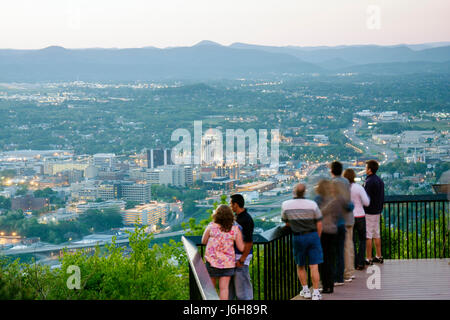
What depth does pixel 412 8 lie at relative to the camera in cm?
2219

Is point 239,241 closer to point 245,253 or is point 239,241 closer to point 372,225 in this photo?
point 245,253

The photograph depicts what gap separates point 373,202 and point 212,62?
51.2 metres

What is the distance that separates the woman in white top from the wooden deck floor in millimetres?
183

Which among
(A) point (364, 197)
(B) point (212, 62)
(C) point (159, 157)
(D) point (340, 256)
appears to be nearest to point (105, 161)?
(C) point (159, 157)

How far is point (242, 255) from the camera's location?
510cm

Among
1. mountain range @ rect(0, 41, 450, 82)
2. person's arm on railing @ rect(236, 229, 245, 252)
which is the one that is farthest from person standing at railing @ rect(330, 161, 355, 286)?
mountain range @ rect(0, 41, 450, 82)

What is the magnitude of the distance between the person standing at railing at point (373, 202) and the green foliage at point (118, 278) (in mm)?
2881

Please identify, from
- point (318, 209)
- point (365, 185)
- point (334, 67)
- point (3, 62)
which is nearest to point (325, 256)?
point (318, 209)

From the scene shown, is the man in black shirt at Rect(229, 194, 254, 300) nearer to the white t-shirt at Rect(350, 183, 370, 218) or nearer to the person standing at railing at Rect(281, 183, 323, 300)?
the person standing at railing at Rect(281, 183, 323, 300)

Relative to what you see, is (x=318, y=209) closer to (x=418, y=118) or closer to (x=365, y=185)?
(x=365, y=185)

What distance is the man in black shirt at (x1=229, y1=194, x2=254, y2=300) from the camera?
505 cm

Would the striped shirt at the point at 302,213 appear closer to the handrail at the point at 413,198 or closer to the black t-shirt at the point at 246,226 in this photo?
the black t-shirt at the point at 246,226

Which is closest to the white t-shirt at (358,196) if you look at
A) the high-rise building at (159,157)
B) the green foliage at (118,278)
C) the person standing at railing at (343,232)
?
the person standing at railing at (343,232)

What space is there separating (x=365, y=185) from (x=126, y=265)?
14.7ft
